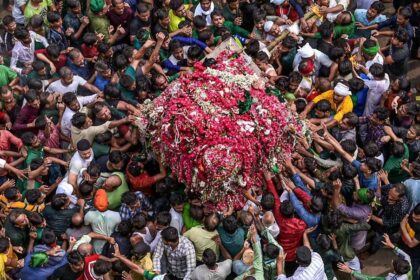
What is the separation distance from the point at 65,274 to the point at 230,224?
213 centimetres

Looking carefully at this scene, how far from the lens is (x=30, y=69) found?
35.3 feet

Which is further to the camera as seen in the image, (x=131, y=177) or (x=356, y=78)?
(x=356, y=78)

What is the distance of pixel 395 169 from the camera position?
371 inches

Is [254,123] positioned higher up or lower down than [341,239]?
higher up

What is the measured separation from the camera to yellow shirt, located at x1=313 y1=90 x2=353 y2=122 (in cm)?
982

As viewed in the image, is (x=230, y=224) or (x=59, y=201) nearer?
(x=230, y=224)

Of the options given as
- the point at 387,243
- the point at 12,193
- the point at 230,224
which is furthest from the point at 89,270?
the point at 387,243

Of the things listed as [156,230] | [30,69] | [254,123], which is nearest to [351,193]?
[254,123]

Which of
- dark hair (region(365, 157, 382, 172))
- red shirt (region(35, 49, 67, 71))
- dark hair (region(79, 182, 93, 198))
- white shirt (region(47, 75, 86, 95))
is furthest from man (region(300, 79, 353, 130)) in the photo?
red shirt (region(35, 49, 67, 71))

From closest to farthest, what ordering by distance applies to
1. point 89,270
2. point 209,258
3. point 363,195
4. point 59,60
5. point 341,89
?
point 209,258 < point 89,270 < point 363,195 < point 341,89 < point 59,60

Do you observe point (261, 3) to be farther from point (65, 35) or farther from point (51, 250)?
point (51, 250)

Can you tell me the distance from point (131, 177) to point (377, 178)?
337 cm

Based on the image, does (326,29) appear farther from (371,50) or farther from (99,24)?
(99,24)

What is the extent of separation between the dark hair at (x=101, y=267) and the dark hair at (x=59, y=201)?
41.9 inches
